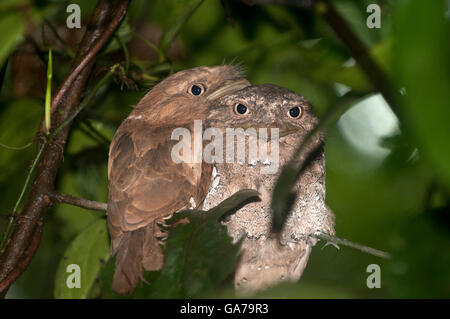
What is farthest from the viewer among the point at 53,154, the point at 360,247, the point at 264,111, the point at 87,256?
the point at 87,256

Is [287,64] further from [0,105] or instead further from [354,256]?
[0,105]

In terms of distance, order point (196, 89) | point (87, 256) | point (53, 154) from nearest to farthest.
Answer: point (196, 89) < point (53, 154) < point (87, 256)

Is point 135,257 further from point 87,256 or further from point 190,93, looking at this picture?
point 87,256

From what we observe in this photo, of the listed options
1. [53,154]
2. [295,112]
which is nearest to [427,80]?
[295,112]

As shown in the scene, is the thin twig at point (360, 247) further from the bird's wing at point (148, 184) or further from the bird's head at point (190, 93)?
the bird's head at point (190, 93)

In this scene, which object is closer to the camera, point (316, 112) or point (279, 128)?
point (279, 128)

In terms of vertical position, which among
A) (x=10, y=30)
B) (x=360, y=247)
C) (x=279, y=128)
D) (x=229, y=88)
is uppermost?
(x=10, y=30)
